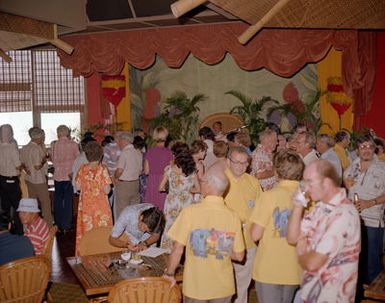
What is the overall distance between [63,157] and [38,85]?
14.3ft

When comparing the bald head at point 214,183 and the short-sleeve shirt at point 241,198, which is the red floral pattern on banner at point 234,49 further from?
the bald head at point 214,183

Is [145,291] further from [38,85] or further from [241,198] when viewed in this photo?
[38,85]

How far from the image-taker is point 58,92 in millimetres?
11766

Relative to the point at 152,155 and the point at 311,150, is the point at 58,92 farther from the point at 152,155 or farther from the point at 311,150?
the point at 311,150

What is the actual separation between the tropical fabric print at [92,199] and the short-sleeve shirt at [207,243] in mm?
2924

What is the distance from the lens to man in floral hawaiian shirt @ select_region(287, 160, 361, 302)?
2890mm

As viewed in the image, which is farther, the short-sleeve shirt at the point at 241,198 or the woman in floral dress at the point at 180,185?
the woman in floral dress at the point at 180,185

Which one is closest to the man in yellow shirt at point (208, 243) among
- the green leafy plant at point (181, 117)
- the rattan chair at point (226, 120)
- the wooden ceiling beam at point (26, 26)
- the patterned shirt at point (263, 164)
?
the patterned shirt at point (263, 164)

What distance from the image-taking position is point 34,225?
15.2 feet

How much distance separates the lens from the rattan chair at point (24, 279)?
370cm

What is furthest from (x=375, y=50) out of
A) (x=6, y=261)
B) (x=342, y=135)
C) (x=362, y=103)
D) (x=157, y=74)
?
(x=6, y=261)

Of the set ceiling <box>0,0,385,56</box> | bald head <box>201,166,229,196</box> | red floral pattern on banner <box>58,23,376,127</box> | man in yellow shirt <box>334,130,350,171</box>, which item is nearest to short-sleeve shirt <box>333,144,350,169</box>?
man in yellow shirt <box>334,130,350,171</box>

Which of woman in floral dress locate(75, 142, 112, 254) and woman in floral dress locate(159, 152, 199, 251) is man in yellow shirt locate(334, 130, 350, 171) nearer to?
woman in floral dress locate(159, 152, 199, 251)

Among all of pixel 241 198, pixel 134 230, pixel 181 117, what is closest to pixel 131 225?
pixel 134 230
